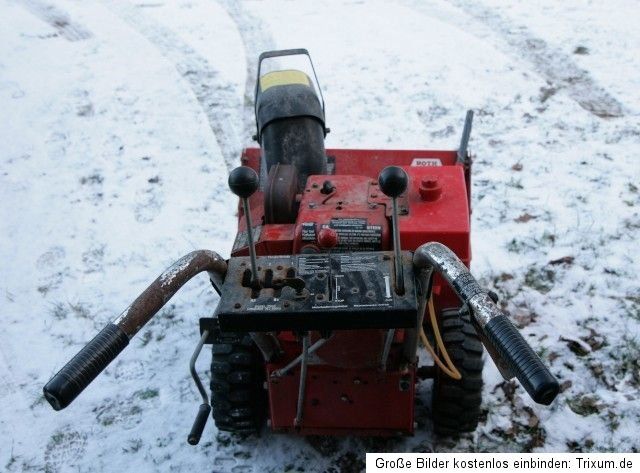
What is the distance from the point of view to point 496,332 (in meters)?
1.71

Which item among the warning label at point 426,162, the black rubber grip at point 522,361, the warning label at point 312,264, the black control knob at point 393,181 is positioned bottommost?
the warning label at point 426,162

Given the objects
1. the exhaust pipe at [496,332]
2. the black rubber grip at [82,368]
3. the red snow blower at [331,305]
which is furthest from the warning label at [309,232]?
the black rubber grip at [82,368]

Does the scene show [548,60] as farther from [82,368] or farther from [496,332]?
[82,368]

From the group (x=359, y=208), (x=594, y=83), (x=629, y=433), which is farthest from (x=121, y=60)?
(x=629, y=433)

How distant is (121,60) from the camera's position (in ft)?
24.7

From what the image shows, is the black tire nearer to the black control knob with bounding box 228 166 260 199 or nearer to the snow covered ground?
the snow covered ground

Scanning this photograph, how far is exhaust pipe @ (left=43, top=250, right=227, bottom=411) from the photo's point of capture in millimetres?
1742

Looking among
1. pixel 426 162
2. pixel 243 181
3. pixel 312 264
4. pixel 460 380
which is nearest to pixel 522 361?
pixel 312 264

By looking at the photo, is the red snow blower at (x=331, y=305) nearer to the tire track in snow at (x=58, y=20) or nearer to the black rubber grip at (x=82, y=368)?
the black rubber grip at (x=82, y=368)

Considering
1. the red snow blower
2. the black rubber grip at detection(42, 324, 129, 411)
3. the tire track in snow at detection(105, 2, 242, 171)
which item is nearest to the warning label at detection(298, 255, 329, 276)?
the red snow blower

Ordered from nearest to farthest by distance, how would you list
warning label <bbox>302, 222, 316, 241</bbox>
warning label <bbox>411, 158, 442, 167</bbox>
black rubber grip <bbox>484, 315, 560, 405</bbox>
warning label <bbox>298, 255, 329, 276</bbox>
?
black rubber grip <bbox>484, 315, 560, 405</bbox>, warning label <bbox>298, 255, 329, 276</bbox>, warning label <bbox>302, 222, 316, 241</bbox>, warning label <bbox>411, 158, 442, 167</bbox>

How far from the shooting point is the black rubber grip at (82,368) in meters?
1.73

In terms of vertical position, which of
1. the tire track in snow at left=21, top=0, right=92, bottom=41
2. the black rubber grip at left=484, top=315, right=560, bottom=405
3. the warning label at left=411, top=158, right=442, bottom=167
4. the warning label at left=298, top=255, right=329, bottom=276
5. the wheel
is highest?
the black rubber grip at left=484, top=315, right=560, bottom=405

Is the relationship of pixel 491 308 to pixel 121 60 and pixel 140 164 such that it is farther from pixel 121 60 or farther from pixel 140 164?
pixel 121 60
